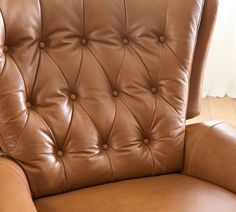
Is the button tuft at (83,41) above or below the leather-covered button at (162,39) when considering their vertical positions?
below

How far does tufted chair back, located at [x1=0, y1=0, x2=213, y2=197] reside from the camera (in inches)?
45.3

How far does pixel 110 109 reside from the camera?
127 centimetres

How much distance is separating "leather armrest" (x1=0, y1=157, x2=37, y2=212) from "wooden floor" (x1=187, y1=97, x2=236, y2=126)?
1435 millimetres

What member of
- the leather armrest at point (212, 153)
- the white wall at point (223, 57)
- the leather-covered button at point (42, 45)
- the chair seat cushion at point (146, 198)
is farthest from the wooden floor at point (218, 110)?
the leather-covered button at point (42, 45)

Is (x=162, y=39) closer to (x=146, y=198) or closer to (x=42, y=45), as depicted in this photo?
(x=42, y=45)

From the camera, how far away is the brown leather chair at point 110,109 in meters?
1.14

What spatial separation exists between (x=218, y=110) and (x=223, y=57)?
0.35 meters

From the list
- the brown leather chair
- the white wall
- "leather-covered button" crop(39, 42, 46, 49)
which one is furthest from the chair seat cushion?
the white wall

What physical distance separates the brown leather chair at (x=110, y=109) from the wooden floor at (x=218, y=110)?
1.07 m

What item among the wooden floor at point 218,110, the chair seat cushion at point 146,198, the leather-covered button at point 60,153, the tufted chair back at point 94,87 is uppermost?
the tufted chair back at point 94,87

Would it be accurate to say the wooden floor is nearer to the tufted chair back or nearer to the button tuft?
the tufted chair back

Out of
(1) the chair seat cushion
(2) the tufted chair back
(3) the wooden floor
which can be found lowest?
(3) the wooden floor

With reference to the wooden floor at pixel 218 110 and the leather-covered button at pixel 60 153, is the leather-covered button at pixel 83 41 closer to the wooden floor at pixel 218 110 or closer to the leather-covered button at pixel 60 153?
the leather-covered button at pixel 60 153

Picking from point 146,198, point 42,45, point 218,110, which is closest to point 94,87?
point 42,45
